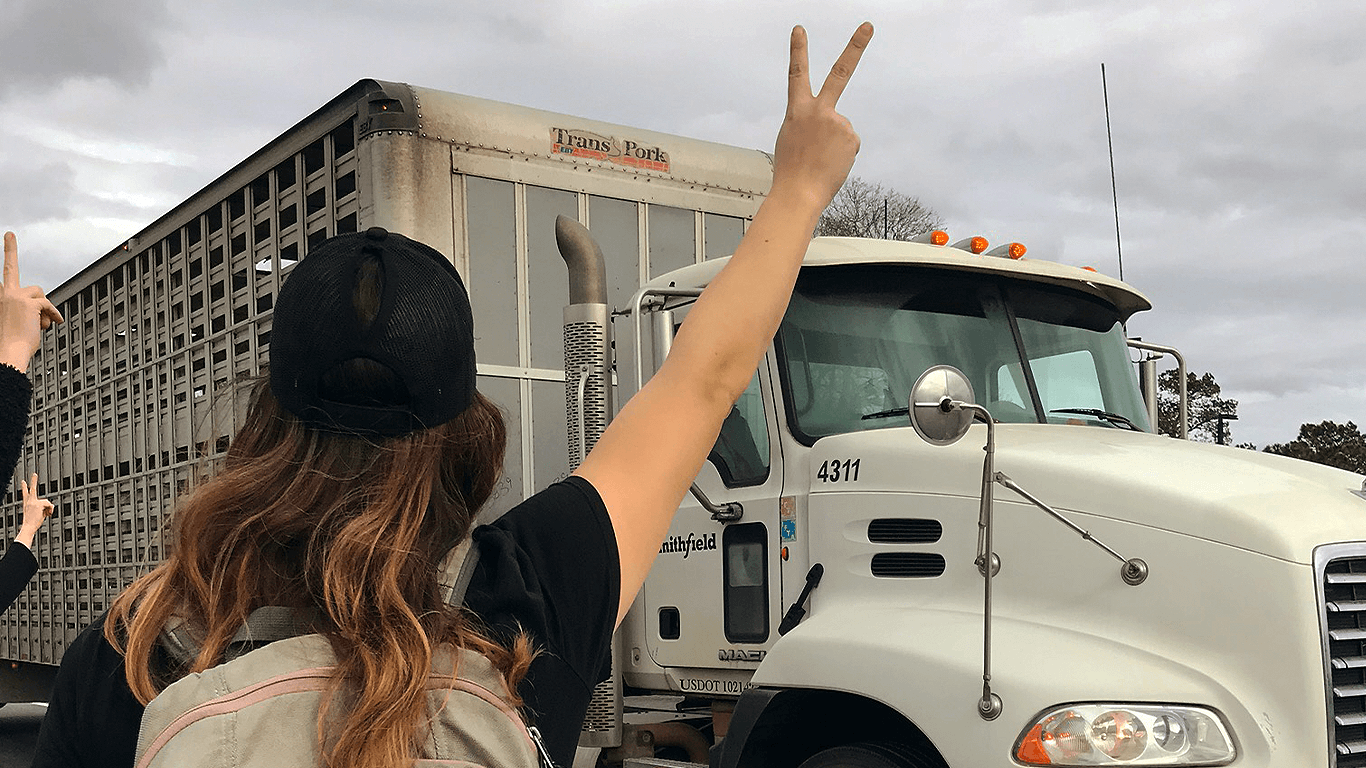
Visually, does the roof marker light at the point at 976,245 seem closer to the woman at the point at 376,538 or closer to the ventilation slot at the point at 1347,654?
the ventilation slot at the point at 1347,654

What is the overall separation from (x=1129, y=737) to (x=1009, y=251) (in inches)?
88.8

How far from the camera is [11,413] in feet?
6.84

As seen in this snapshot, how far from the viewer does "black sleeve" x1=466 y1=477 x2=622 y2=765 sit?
1446mm

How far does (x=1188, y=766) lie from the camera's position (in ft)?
12.5

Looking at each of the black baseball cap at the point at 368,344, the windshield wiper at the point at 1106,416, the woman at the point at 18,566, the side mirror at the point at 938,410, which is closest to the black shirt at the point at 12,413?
the black baseball cap at the point at 368,344

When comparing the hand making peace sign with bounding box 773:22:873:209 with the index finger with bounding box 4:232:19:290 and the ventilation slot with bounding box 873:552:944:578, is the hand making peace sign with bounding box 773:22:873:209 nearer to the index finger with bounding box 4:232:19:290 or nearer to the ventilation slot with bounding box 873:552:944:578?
the index finger with bounding box 4:232:19:290

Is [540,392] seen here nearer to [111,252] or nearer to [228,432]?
[228,432]


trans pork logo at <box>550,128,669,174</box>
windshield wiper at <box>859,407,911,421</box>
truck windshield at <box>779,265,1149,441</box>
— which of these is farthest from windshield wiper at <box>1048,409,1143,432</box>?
trans pork logo at <box>550,128,669,174</box>

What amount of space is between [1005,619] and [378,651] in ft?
11.2

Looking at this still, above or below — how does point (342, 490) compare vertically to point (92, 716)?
above

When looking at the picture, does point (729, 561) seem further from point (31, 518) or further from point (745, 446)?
point (31, 518)

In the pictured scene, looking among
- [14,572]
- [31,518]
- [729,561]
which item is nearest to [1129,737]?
[729,561]

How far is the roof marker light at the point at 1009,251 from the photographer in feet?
18.2

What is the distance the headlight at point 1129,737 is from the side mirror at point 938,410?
2.74 feet
